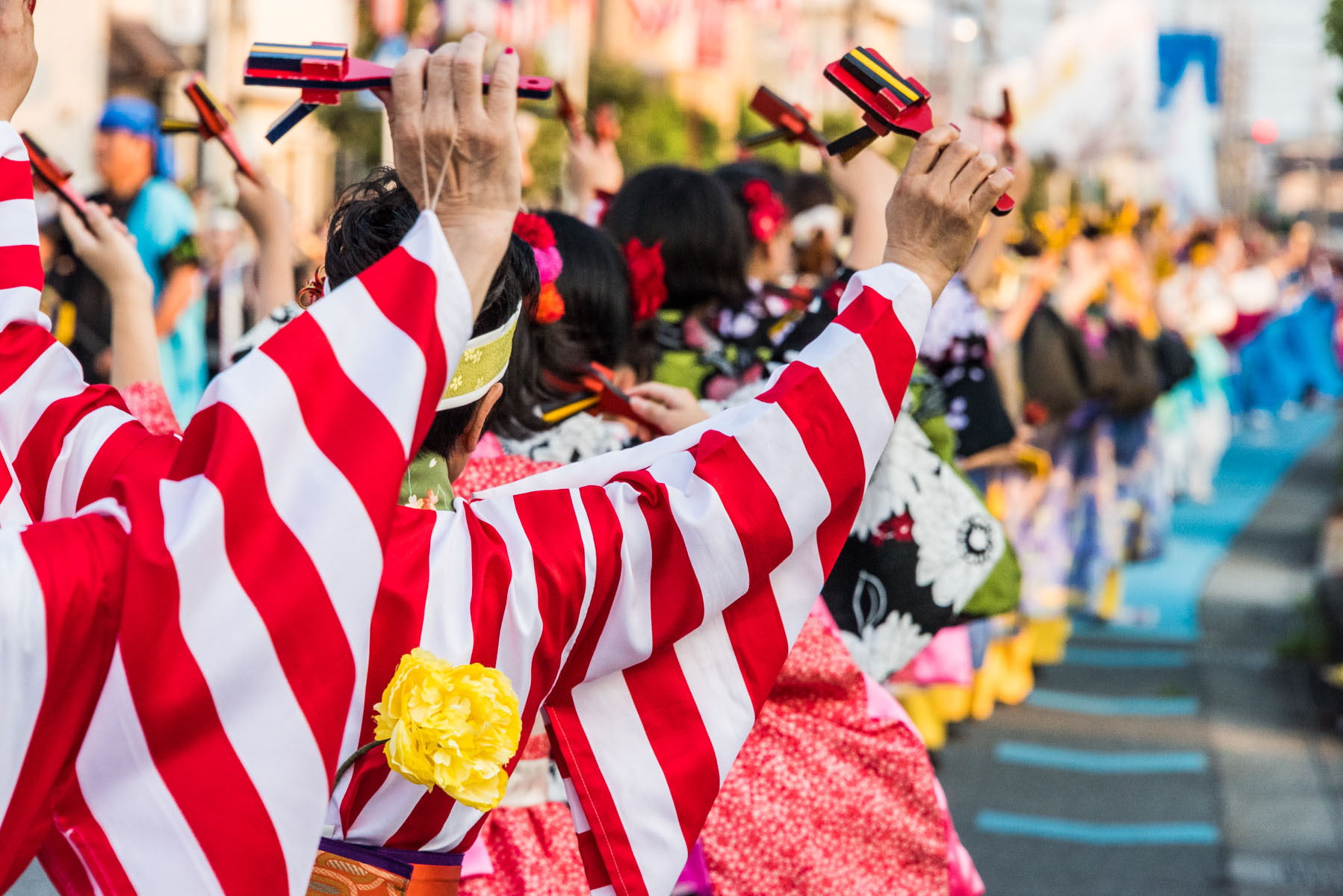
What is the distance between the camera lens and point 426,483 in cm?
178

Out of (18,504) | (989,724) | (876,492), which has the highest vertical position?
(18,504)

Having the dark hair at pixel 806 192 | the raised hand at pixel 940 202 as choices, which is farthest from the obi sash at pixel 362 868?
the dark hair at pixel 806 192

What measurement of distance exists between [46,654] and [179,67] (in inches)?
716

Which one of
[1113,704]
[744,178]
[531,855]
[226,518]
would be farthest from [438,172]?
[1113,704]

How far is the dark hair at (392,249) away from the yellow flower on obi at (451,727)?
0.37 m

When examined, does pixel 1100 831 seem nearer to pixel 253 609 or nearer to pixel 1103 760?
→ pixel 1103 760

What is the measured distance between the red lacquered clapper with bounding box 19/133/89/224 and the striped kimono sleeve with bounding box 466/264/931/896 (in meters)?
1.29

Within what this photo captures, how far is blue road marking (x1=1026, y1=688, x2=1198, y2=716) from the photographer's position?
6.14 meters

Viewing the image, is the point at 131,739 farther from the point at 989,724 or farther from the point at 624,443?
the point at 989,724

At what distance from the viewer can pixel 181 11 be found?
60.8 ft

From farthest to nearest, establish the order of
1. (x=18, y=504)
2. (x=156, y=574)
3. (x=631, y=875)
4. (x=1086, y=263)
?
1. (x=1086, y=263)
2. (x=631, y=875)
3. (x=18, y=504)
4. (x=156, y=574)

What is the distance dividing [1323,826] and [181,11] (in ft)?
57.0

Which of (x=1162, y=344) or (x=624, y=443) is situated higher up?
(x=624, y=443)

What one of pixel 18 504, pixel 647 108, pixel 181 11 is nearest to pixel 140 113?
pixel 18 504
